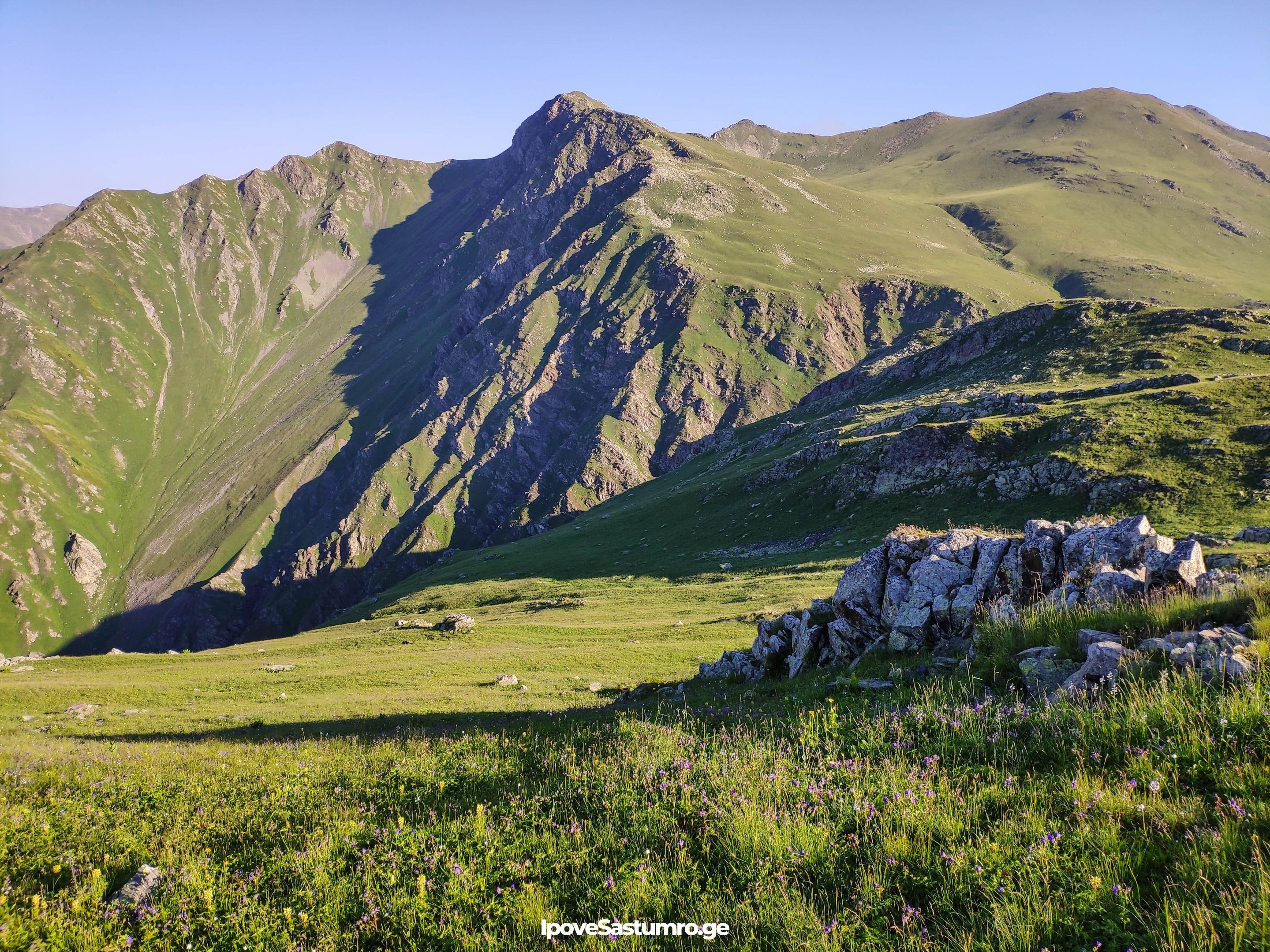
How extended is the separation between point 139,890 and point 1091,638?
Answer: 48.2 ft

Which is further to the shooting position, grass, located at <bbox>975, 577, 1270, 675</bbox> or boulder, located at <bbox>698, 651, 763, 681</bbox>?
boulder, located at <bbox>698, 651, 763, 681</bbox>

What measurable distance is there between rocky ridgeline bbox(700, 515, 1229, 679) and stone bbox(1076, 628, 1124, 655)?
2.48 meters

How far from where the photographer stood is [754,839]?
20.6ft

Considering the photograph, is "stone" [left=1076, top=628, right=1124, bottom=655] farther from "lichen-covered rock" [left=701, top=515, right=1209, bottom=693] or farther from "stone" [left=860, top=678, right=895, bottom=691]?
"stone" [left=860, top=678, right=895, bottom=691]

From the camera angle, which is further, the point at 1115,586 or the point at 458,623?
the point at 458,623

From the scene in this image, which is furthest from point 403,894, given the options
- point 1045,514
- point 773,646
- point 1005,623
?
point 1045,514

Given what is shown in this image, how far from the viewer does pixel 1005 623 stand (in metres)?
12.5

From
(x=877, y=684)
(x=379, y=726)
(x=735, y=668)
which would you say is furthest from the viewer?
(x=735, y=668)

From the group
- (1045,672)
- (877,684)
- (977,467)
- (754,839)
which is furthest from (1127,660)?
(977,467)

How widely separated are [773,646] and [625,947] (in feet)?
55.2

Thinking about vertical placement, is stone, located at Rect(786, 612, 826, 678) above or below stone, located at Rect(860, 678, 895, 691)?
below

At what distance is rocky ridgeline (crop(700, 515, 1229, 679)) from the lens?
1309 centimetres

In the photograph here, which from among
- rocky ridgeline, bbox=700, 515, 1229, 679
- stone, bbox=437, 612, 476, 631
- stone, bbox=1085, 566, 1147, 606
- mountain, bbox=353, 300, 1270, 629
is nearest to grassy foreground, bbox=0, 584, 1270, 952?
stone, bbox=1085, 566, 1147, 606

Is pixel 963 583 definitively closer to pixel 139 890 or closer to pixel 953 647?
pixel 953 647
